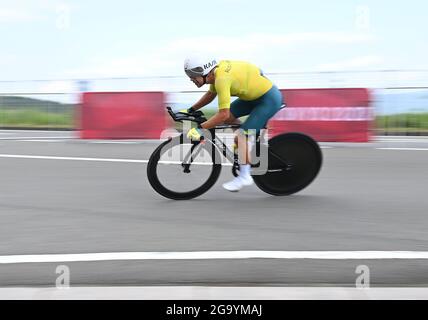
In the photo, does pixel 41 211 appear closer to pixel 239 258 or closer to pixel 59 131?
pixel 239 258

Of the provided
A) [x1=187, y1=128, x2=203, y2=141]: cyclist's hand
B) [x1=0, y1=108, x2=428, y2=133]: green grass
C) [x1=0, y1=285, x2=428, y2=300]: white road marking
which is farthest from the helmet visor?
[x1=0, y1=108, x2=428, y2=133]: green grass

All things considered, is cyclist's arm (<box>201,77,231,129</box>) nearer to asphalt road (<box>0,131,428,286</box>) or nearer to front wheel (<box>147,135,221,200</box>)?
front wheel (<box>147,135,221,200</box>)

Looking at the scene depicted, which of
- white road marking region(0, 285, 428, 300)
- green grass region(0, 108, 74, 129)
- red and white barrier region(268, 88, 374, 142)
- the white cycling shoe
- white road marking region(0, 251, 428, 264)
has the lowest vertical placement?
white road marking region(0, 285, 428, 300)

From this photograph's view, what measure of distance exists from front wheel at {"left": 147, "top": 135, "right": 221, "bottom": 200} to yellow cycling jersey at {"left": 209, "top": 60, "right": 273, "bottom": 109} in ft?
1.79

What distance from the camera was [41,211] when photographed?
6430mm

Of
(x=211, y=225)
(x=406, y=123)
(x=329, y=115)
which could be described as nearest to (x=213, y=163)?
(x=211, y=225)

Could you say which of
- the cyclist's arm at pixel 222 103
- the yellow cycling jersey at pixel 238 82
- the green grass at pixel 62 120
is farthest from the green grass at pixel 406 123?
the cyclist's arm at pixel 222 103

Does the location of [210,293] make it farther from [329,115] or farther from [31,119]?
[31,119]

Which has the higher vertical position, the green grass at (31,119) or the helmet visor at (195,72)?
the green grass at (31,119)

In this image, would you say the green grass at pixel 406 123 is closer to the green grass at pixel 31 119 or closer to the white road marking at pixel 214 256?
the green grass at pixel 31 119

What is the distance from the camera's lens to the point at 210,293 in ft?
13.1

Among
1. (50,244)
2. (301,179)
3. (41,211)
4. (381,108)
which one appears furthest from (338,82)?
(50,244)

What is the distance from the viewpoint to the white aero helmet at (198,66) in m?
6.50

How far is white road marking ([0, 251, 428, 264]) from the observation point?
4.66 m
